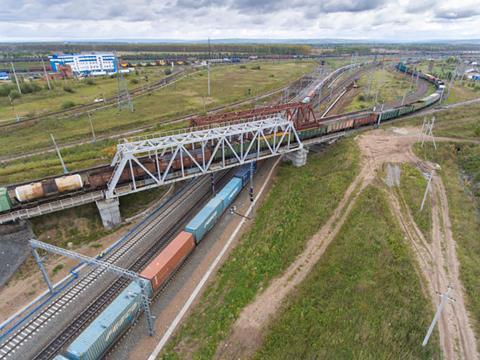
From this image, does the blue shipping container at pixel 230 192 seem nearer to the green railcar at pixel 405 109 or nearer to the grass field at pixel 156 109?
the grass field at pixel 156 109

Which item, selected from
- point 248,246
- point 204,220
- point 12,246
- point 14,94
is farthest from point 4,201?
point 14,94

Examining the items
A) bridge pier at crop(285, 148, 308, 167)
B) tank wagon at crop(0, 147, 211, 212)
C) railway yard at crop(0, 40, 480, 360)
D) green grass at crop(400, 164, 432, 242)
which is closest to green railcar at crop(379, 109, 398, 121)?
railway yard at crop(0, 40, 480, 360)

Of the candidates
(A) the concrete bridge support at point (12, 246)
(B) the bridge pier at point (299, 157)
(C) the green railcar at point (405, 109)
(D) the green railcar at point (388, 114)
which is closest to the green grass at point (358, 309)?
(B) the bridge pier at point (299, 157)

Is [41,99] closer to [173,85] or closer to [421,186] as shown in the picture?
[173,85]

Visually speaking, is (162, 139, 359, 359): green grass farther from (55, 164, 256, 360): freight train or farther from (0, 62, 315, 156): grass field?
(0, 62, 315, 156): grass field

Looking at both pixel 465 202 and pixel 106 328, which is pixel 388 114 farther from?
pixel 106 328
